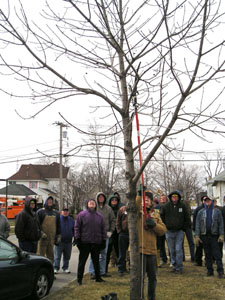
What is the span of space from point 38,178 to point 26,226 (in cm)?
6445

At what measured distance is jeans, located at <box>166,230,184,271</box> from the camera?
820 cm

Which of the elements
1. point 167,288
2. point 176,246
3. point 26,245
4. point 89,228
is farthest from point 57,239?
point 167,288

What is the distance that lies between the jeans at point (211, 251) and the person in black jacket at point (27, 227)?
149 inches

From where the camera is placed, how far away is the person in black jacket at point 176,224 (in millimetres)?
8242

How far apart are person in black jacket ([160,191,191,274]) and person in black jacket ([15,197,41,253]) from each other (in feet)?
10.3

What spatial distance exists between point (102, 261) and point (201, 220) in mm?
2487

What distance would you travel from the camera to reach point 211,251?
7.91 meters

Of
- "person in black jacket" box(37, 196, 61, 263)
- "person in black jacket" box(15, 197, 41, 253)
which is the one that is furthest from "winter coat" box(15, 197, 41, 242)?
"person in black jacket" box(37, 196, 61, 263)

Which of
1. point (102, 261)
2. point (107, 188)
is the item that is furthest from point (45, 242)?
point (107, 188)

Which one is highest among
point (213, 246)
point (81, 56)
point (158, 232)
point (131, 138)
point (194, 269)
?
point (81, 56)

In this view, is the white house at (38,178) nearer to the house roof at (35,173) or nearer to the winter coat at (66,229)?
the house roof at (35,173)

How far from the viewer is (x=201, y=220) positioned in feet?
26.2

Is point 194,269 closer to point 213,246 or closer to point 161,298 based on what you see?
point 213,246

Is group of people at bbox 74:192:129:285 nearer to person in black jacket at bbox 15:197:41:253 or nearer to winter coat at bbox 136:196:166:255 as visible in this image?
person in black jacket at bbox 15:197:41:253
